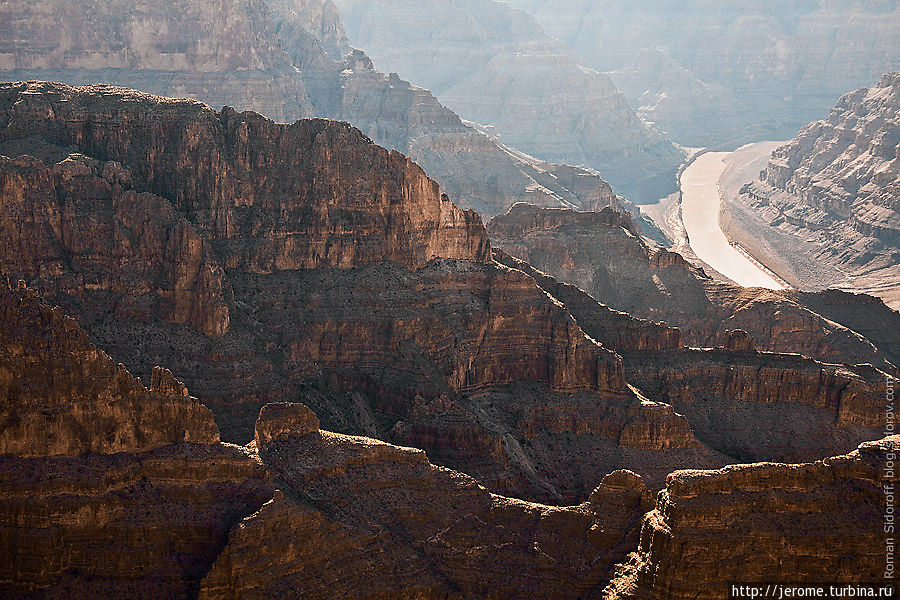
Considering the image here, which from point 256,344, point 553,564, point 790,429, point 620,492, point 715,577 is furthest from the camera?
point 790,429

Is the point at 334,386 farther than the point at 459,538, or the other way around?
the point at 334,386

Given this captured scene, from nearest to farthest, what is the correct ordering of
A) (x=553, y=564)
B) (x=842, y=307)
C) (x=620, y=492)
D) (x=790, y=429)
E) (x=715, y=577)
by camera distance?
(x=715, y=577) → (x=553, y=564) → (x=620, y=492) → (x=790, y=429) → (x=842, y=307)

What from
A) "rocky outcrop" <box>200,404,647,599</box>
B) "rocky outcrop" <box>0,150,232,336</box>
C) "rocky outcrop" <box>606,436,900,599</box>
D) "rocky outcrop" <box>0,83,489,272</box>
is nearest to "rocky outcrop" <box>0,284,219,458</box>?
"rocky outcrop" <box>200,404,647,599</box>

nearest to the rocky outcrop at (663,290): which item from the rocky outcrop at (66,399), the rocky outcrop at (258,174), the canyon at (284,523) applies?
the rocky outcrop at (258,174)

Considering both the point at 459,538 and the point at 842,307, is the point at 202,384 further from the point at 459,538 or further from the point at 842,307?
the point at 842,307

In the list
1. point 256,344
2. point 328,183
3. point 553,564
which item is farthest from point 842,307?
point 553,564

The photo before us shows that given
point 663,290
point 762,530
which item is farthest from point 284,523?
point 663,290

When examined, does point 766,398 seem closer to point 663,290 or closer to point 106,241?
point 663,290
